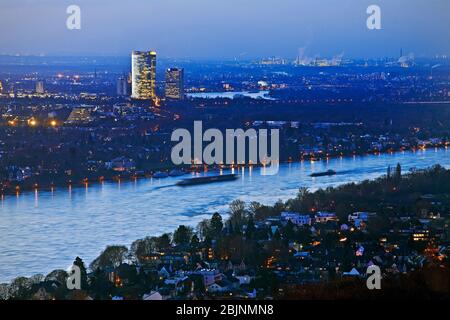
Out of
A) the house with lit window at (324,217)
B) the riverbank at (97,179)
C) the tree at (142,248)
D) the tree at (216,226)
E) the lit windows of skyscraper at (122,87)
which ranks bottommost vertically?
the riverbank at (97,179)

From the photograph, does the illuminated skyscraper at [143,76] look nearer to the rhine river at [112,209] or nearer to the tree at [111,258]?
the rhine river at [112,209]

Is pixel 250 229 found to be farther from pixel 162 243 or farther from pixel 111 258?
pixel 111 258

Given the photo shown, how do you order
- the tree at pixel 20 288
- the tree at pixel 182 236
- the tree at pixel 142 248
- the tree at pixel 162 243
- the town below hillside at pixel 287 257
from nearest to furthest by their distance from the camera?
1. the town below hillside at pixel 287 257
2. the tree at pixel 20 288
3. the tree at pixel 142 248
4. the tree at pixel 162 243
5. the tree at pixel 182 236

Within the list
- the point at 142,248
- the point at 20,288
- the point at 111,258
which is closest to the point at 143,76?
the point at 142,248

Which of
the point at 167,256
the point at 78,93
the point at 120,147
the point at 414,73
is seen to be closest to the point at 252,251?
the point at 167,256

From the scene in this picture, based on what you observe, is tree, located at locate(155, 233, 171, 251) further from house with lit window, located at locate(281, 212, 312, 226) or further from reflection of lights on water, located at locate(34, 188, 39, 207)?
reflection of lights on water, located at locate(34, 188, 39, 207)

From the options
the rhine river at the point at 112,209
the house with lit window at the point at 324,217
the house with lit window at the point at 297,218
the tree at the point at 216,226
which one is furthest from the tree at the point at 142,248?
the house with lit window at the point at 324,217
